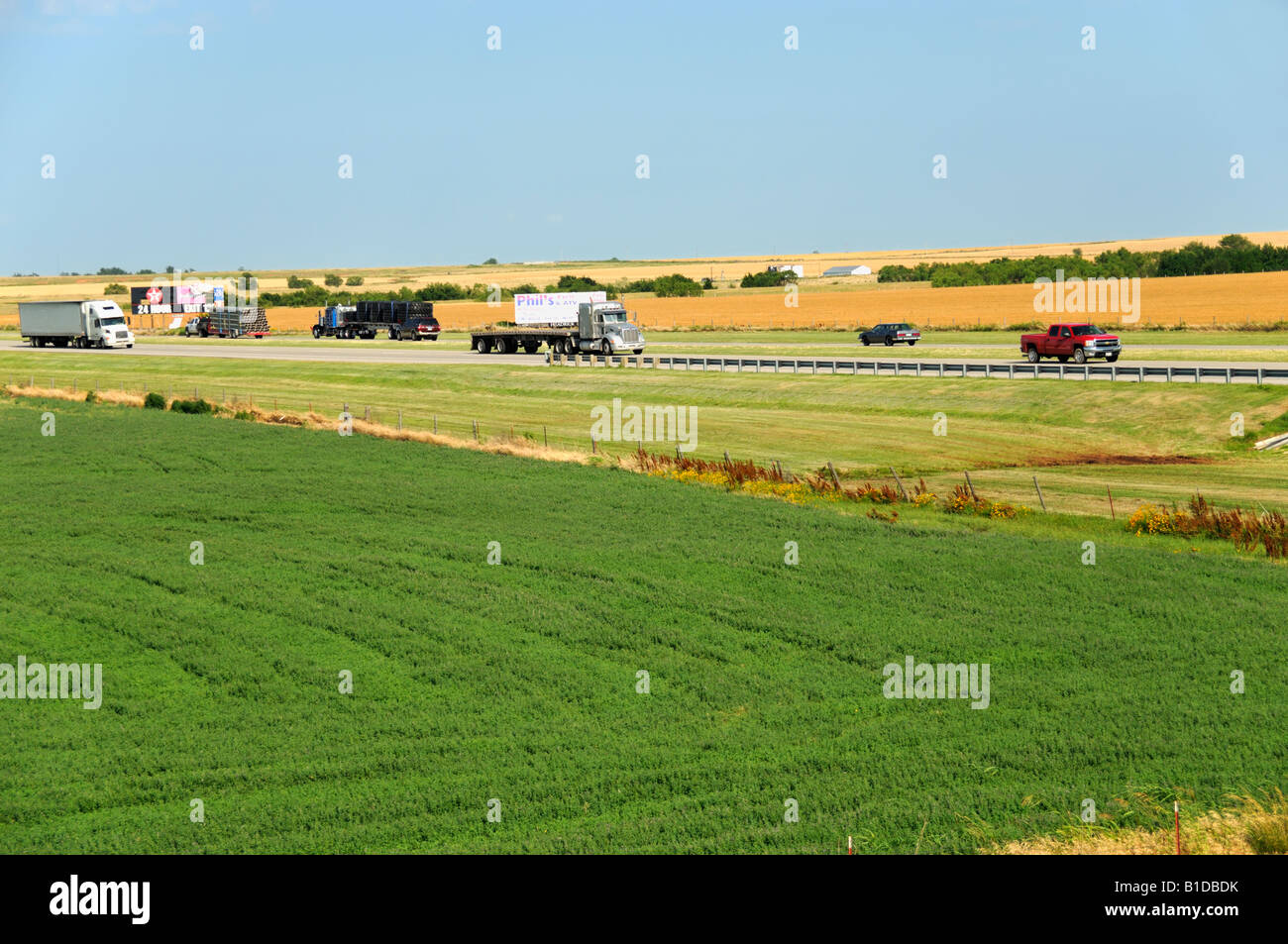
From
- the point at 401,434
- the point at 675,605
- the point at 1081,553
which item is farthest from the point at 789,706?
the point at 401,434

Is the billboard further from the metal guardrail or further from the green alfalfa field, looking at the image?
the green alfalfa field

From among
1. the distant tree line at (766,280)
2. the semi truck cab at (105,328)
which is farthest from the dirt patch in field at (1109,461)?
the distant tree line at (766,280)

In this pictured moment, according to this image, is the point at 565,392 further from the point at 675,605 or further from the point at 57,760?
the point at 57,760

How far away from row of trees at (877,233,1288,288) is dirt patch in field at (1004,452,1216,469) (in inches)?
4397

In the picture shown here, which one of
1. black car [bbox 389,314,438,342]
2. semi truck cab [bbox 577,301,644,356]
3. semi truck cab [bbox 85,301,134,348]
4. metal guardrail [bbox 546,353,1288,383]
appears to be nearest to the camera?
metal guardrail [bbox 546,353,1288,383]

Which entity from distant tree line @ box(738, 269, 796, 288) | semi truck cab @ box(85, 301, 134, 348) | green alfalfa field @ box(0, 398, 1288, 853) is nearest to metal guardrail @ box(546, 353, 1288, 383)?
green alfalfa field @ box(0, 398, 1288, 853)

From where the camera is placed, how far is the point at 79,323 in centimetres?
9362

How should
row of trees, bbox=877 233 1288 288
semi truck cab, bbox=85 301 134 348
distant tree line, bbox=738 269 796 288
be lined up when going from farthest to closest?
distant tree line, bbox=738 269 796 288, row of trees, bbox=877 233 1288 288, semi truck cab, bbox=85 301 134 348

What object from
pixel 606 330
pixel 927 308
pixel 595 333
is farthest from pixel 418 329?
pixel 927 308

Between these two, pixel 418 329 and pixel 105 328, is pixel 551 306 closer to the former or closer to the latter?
pixel 418 329

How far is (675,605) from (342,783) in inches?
340

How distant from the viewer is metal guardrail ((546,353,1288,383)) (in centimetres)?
4900

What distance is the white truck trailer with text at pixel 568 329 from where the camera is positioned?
72.0 m

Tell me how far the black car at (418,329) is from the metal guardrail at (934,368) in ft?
79.8
